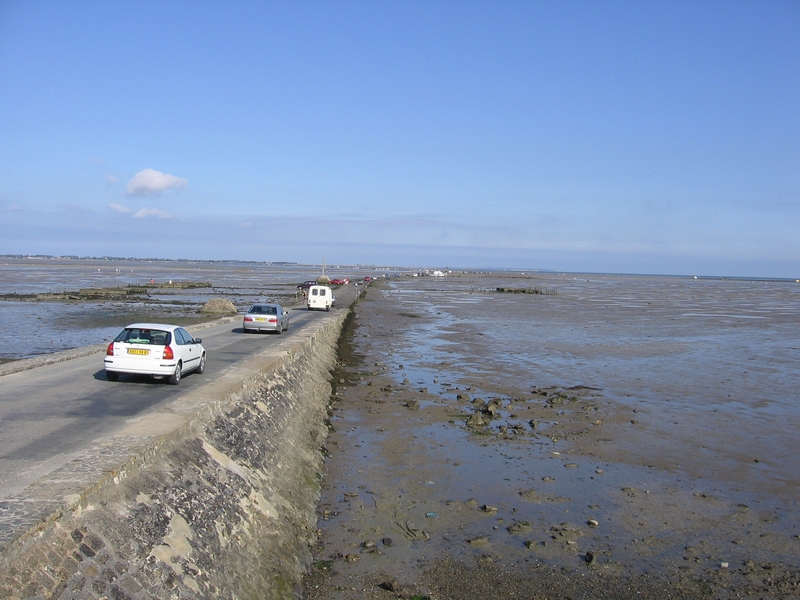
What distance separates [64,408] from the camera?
1367cm

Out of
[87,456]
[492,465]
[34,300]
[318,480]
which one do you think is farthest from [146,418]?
[34,300]

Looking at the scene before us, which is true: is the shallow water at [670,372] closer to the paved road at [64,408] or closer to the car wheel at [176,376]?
the car wheel at [176,376]

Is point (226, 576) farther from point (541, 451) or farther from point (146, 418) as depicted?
point (541, 451)

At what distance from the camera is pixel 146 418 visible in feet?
40.9

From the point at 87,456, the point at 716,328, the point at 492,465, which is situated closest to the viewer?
the point at 87,456

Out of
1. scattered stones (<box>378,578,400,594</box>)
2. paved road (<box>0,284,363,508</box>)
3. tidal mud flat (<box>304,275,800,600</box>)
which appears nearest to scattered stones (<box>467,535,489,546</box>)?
tidal mud flat (<box>304,275,800,600</box>)

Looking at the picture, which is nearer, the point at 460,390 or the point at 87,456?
the point at 87,456

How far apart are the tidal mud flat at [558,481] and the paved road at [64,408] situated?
170 inches

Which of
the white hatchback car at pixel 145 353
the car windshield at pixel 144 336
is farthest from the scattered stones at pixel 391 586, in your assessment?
the car windshield at pixel 144 336

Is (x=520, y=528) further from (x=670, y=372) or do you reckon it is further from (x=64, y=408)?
(x=670, y=372)

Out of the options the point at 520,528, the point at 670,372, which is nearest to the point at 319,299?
the point at 670,372

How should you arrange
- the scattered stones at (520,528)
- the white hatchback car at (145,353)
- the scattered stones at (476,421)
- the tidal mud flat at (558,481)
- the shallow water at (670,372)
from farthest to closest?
the scattered stones at (476,421), the shallow water at (670,372), the white hatchback car at (145,353), the scattered stones at (520,528), the tidal mud flat at (558,481)

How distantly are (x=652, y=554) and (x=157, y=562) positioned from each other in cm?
820

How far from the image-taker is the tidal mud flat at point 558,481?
1049cm
